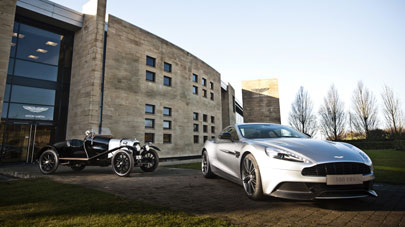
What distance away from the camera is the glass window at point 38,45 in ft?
41.2

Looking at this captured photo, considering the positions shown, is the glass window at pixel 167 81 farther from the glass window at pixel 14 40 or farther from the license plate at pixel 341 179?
the license plate at pixel 341 179

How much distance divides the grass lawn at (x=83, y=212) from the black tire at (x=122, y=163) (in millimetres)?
2129

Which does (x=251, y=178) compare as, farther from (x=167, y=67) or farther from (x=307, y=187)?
(x=167, y=67)

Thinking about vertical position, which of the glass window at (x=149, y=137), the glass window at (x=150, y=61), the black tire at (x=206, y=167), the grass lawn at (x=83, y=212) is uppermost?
the glass window at (x=150, y=61)

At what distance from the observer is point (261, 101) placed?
3719cm

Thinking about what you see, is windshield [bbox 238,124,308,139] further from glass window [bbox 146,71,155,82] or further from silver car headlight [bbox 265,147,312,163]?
glass window [bbox 146,71,155,82]

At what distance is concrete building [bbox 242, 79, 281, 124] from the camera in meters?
36.5

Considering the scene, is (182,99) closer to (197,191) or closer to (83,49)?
(83,49)

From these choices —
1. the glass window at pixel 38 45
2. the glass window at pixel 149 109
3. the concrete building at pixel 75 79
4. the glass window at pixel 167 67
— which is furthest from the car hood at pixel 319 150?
the glass window at pixel 167 67

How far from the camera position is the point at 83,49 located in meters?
14.0

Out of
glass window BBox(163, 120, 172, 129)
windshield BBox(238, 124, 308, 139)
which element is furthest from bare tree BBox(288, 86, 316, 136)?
windshield BBox(238, 124, 308, 139)

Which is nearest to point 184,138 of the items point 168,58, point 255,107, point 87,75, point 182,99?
point 182,99

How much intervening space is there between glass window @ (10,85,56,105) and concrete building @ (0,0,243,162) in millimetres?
42

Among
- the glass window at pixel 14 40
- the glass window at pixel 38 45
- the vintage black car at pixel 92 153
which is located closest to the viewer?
the vintage black car at pixel 92 153
